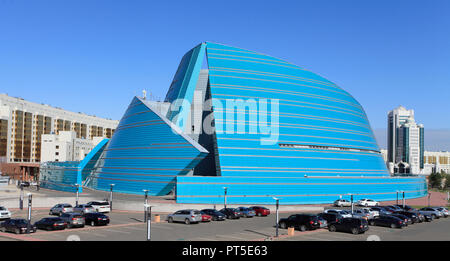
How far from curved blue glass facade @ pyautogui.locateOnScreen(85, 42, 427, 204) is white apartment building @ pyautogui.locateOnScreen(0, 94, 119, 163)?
7351cm

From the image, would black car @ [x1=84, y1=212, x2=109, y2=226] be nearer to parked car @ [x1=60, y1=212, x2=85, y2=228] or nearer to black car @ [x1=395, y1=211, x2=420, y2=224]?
parked car @ [x1=60, y1=212, x2=85, y2=228]

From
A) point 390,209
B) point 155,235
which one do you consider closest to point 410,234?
point 390,209

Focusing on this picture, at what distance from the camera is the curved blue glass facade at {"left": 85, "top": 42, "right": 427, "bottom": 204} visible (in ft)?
191

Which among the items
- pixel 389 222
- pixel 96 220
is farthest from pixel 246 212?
pixel 96 220

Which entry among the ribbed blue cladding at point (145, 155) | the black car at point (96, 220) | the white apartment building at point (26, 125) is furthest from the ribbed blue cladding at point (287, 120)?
the white apartment building at point (26, 125)

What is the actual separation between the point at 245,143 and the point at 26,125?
114 metres

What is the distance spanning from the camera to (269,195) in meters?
58.0

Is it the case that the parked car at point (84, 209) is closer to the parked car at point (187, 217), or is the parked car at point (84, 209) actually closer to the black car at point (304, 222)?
the parked car at point (187, 217)

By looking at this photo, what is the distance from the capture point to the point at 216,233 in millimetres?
30656

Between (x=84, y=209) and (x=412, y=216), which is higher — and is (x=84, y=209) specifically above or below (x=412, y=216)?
below

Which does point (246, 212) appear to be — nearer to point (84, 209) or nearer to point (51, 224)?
point (84, 209)

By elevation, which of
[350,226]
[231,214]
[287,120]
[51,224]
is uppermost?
[287,120]
